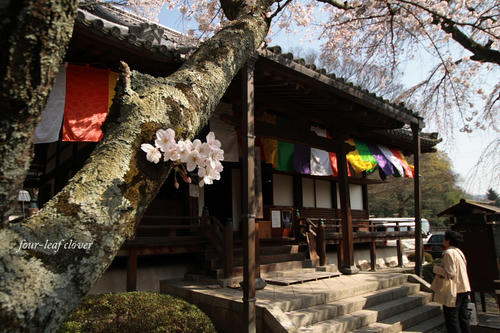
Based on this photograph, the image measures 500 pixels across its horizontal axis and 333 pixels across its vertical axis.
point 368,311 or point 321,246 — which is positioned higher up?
point 321,246

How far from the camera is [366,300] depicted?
6.78 meters

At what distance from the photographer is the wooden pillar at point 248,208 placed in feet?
16.6

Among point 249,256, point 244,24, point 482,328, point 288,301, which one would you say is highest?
point 244,24

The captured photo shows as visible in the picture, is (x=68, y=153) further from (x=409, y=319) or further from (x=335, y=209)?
(x=335, y=209)

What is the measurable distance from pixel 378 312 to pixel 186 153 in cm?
609

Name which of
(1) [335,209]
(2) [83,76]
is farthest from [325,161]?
(2) [83,76]

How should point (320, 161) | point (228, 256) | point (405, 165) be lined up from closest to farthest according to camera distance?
point (228, 256) < point (320, 161) < point (405, 165)

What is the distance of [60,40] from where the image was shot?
→ 4.04 feet

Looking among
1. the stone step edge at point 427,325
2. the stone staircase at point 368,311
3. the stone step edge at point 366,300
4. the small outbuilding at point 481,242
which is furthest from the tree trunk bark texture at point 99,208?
the small outbuilding at point 481,242

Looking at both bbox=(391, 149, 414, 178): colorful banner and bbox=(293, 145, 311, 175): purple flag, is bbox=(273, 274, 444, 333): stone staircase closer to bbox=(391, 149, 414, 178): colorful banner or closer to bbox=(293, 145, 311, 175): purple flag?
bbox=(293, 145, 311, 175): purple flag

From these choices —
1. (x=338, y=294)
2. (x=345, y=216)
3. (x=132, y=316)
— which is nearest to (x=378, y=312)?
(x=338, y=294)

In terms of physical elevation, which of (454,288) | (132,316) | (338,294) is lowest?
(338,294)

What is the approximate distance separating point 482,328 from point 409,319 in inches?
47.8

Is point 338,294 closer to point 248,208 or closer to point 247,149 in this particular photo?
point 248,208
